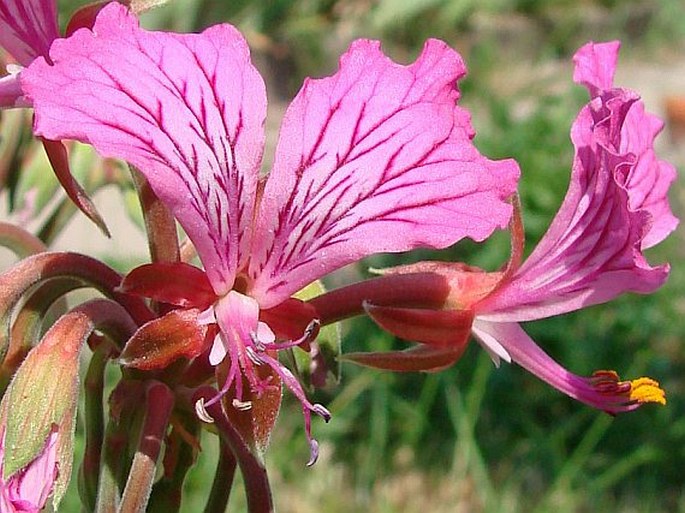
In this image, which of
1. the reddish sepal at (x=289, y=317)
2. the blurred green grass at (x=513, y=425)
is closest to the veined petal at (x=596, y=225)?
the reddish sepal at (x=289, y=317)

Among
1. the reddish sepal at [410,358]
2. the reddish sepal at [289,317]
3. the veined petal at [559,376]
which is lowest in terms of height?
the veined petal at [559,376]

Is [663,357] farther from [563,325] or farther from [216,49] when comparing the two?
[216,49]

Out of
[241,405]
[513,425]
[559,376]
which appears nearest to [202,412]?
[241,405]

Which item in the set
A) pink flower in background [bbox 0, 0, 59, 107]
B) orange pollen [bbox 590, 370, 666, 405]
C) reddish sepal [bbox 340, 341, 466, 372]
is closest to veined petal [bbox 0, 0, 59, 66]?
pink flower in background [bbox 0, 0, 59, 107]

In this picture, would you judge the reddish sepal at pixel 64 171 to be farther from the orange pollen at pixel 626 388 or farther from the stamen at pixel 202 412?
the orange pollen at pixel 626 388

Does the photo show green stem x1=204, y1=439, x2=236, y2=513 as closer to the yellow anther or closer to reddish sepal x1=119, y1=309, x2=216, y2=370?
reddish sepal x1=119, y1=309, x2=216, y2=370

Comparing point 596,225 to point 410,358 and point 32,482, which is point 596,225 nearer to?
point 410,358
